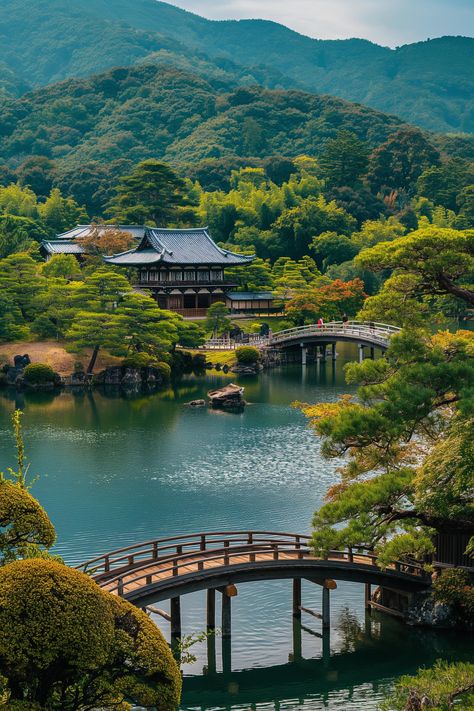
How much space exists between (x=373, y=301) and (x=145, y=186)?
5993 centimetres

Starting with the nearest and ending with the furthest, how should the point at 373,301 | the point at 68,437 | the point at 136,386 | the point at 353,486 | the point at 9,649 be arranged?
the point at 9,649
the point at 353,486
the point at 373,301
the point at 68,437
the point at 136,386

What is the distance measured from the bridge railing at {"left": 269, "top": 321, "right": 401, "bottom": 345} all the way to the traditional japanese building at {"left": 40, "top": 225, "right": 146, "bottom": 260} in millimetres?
16768

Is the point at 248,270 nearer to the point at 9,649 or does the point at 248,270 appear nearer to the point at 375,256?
the point at 375,256

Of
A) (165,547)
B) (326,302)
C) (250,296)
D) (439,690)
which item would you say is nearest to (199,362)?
(326,302)

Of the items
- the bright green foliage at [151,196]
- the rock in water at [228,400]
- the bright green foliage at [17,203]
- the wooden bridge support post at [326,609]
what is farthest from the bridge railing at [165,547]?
Answer: the bright green foliage at [17,203]

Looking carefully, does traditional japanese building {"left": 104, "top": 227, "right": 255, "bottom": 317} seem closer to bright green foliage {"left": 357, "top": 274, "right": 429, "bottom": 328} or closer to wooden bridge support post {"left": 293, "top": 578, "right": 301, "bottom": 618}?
wooden bridge support post {"left": 293, "top": 578, "right": 301, "bottom": 618}

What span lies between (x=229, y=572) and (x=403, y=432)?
425 centimetres

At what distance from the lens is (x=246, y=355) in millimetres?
52312

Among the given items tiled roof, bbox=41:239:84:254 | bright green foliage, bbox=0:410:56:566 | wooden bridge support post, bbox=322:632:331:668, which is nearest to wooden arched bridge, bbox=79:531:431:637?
wooden bridge support post, bbox=322:632:331:668

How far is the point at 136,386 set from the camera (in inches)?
1906

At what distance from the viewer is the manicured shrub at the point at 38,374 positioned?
155 feet

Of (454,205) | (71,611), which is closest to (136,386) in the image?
(71,611)

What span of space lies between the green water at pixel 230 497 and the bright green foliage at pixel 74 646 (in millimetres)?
6329

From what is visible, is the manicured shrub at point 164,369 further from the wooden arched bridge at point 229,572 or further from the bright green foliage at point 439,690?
the bright green foliage at point 439,690
